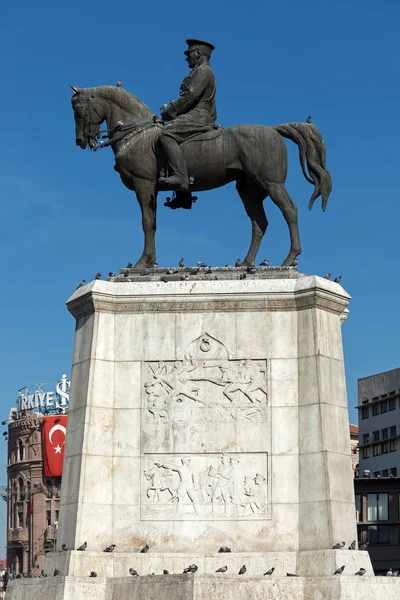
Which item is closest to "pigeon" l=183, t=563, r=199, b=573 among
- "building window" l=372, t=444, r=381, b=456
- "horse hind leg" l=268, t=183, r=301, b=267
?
"horse hind leg" l=268, t=183, r=301, b=267

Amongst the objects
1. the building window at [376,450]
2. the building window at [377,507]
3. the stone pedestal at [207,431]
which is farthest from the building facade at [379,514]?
the stone pedestal at [207,431]

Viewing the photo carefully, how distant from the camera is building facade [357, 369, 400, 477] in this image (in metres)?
100

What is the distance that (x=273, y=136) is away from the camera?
25.4m

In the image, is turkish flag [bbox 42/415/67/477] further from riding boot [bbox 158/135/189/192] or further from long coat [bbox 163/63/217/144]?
riding boot [bbox 158/135/189/192]

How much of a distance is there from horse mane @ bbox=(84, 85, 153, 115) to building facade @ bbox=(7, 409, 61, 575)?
101 metres

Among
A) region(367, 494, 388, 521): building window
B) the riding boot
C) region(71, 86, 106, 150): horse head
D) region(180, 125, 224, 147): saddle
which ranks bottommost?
the riding boot

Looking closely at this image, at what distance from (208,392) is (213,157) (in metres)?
4.57

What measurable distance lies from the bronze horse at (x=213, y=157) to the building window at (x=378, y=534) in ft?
189

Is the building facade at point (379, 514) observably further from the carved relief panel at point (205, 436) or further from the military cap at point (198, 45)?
the carved relief panel at point (205, 436)

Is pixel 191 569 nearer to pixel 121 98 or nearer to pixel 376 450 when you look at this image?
pixel 121 98

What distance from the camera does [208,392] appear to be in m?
23.9

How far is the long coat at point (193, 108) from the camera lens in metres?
25.5

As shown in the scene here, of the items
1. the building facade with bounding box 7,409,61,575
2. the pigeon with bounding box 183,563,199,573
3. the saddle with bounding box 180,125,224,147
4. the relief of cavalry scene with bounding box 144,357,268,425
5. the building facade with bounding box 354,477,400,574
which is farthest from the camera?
the building facade with bounding box 7,409,61,575

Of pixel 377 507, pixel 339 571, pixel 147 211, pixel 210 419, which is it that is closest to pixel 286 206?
pixel 147 211
